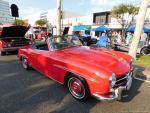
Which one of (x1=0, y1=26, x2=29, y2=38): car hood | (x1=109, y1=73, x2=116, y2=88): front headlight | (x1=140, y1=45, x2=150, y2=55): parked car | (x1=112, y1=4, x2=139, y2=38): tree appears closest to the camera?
(x1=109, y1=73, x2=116, y2=88): front headlight

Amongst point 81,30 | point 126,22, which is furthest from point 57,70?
point 81,30

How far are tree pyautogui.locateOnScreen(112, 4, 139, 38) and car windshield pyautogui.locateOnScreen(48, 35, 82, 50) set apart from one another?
21.6 meters

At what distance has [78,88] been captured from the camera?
409cm

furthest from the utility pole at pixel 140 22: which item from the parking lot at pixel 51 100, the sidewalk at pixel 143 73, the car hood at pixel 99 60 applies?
the car hood at pixel 99 60

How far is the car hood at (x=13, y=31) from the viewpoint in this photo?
10.3m

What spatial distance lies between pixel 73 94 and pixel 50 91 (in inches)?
29.6

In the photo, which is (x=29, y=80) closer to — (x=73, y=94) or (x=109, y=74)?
(x=73, y=94)

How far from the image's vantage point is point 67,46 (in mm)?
5371

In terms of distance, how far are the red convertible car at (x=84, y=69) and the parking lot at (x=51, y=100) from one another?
30 cm

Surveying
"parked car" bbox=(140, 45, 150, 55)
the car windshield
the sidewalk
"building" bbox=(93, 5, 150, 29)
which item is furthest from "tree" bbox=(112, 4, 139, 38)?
the car windshield

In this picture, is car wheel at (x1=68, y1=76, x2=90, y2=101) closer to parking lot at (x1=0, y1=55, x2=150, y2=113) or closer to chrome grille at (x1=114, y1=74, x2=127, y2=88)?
parking lot at (x1=0, y1=55, x2=150, y2=113)

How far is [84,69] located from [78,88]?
55 cm

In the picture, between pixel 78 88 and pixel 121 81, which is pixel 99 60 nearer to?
pixel 121 81

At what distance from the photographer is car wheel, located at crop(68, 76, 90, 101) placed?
3875 mm
